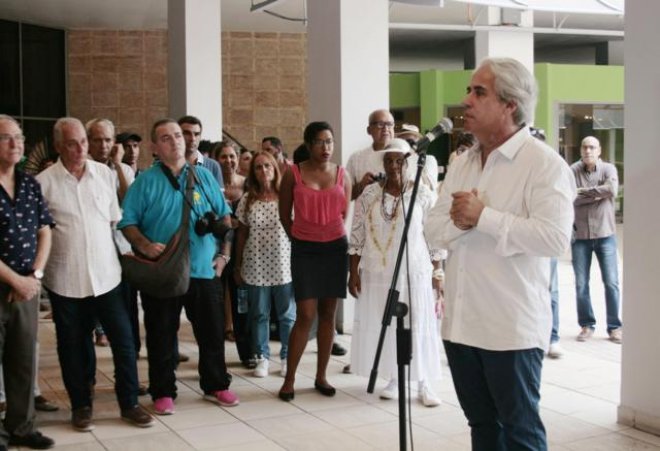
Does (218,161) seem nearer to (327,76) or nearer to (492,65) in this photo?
(327,76)

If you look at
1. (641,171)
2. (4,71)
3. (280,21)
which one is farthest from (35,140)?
(641,171)

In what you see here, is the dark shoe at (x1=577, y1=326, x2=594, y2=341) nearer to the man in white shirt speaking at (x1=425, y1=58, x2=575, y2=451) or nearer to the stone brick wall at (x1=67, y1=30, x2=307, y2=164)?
the man in white shirt speaking at (x1=425, y1=58, x2=575, y2=451)

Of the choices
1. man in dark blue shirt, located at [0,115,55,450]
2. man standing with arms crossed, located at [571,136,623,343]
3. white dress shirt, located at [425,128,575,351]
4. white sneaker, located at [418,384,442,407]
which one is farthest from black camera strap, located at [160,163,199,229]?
man standing with arms crossed, located at [571,136,623,343]

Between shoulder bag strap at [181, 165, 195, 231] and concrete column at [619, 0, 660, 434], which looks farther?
shoulder bag strap at [181, 165, 195, 231]

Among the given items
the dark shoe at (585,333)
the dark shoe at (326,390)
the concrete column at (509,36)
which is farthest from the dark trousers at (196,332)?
the concrete column at (509,36)

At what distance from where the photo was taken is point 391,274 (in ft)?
16.9

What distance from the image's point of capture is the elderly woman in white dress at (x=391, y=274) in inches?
200

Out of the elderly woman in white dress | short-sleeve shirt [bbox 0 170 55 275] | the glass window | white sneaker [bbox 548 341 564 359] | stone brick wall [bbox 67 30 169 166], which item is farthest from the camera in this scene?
stone brick wall [bbox 67 30 169 166]

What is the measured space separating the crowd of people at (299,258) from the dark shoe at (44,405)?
16.2 inches

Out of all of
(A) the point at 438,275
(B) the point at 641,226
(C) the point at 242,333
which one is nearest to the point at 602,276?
(A) the point at 438,275

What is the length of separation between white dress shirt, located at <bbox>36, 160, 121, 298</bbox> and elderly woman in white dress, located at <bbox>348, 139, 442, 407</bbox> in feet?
5.05

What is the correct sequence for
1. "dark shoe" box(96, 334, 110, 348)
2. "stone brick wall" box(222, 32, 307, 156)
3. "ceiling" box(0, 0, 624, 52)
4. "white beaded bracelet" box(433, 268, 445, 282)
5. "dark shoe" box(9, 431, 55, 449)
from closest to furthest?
"dark shoe" box(9, 431, 55, 449), "white beaded bracelet" box(433, 268, 445, 282), "dark shoe" box(96, 334, 110, 348), "ceiling" box(0, 0, 624, 52), "stone brick wall" box(222, 32, 307, 156)

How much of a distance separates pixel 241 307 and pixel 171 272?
148 cm

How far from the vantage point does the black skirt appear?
17.1 ft
